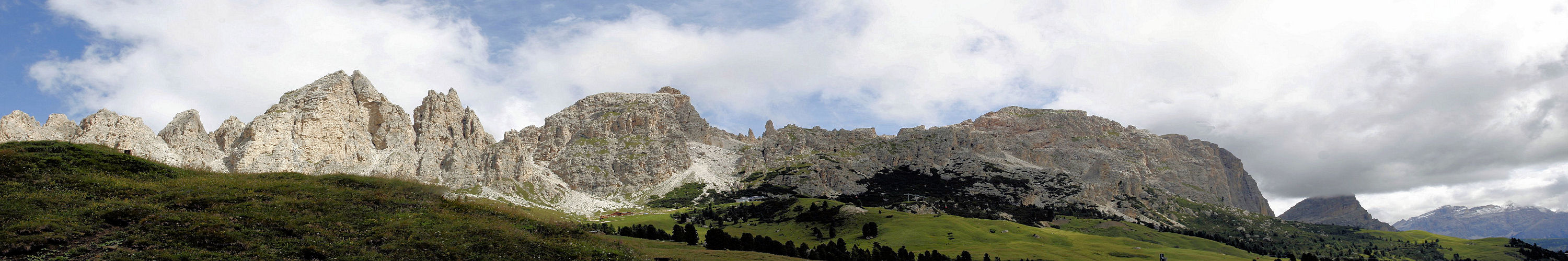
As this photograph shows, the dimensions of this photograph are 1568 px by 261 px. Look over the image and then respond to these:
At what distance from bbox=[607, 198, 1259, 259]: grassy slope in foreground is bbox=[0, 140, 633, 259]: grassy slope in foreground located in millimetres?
89265

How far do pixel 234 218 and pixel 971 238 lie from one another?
434 feet

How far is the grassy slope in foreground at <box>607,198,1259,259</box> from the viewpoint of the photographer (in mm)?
131375

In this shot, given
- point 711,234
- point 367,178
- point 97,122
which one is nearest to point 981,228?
point 711,234

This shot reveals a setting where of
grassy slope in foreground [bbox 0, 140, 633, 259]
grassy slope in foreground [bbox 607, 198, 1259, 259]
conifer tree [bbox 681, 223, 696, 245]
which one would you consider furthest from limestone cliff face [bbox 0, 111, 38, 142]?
conifer tree [bbox 681, 223, 696, 245]

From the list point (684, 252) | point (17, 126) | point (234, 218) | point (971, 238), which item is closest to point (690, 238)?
point (684, 252)

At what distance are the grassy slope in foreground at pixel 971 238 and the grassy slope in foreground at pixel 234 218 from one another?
293 ft

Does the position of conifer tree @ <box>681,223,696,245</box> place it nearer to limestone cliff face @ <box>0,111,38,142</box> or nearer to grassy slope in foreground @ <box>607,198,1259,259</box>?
grassy slope in foreground @ <box>607,198,1259,259</box>

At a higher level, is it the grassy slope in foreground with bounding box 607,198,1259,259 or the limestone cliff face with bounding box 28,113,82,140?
the limestone cliff face with bounding box 28,113,82,140

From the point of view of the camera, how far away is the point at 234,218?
3478 centimetres

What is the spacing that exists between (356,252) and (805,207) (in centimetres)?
15330

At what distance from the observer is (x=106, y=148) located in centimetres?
4462

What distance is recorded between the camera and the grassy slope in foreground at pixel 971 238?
131 meters

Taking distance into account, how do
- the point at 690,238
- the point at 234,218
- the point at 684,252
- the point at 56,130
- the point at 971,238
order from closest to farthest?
the point at 234,218 < the point at 684,252 < the point at 690,238 < the point at 971,238 < the point at 56,130

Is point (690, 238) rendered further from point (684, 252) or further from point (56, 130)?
point (56, 130)
